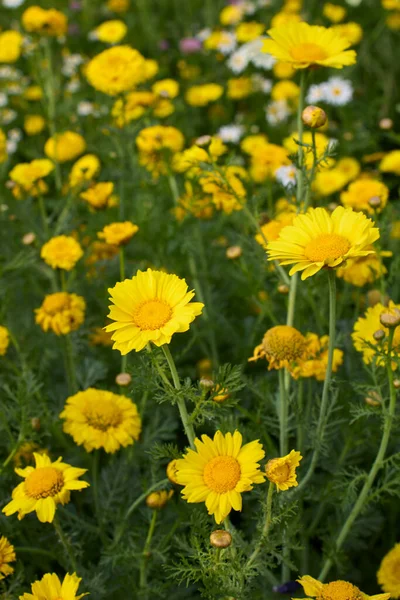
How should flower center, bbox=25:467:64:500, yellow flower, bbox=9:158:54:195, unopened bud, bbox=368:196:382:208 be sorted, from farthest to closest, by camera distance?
yellow flower, bbox=9:158:54:195, unopened bud, bbox=368:196:382:208, flower center, bbox=25:467:64:500

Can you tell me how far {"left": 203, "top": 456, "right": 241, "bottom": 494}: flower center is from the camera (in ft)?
4.86

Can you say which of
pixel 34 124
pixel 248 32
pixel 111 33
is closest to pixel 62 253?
pixel 111 33

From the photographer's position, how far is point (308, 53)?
2.02m

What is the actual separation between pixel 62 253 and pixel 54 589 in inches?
45.0

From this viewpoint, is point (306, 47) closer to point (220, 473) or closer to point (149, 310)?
point (149, 310)

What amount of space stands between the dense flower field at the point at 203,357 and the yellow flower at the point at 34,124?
0.05ft

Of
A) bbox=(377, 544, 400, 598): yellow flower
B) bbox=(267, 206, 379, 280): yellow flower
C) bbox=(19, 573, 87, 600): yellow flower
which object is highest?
bbox=(267, 206, 379, 280): yellow flower

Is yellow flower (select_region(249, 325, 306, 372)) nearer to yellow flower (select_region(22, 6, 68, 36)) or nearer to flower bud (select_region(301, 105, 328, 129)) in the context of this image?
flower bud (select_region(301, 105, 328, 129))

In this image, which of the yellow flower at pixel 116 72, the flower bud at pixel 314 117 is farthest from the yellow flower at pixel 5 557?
the yellow flower at pixel 116 72

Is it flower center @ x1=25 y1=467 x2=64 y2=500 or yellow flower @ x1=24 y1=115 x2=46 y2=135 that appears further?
yellow flower @ x1=24 y1=115 x2=46 y2=135

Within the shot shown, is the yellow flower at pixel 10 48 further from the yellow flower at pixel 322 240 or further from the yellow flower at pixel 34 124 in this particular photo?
the yellow flower at pixel 322 240

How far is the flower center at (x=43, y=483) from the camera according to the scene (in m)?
1.67

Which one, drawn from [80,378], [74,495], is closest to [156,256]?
[80,378]

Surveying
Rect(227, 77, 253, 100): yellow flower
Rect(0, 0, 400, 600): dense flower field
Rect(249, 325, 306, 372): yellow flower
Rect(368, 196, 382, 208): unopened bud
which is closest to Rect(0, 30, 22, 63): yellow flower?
Rect(0, 0, 400, 600): dense flower field
